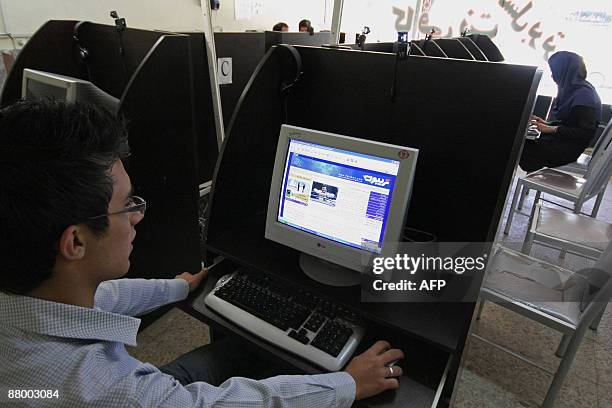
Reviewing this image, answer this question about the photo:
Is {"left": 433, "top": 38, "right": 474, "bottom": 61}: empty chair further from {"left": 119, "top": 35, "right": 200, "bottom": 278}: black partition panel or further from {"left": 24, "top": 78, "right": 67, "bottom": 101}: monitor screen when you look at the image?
{"left": 24, "top": 78, "right": 67, "bottom": 101}: monitor screen

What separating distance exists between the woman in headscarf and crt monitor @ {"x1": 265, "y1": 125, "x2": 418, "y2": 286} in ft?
7.92

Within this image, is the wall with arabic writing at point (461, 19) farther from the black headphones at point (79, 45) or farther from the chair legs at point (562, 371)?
the chair legs at point (562, 371)

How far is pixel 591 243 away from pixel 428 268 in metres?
1.24

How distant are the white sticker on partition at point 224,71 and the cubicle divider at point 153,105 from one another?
0.21m

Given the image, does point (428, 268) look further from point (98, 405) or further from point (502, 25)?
point (502, 25)

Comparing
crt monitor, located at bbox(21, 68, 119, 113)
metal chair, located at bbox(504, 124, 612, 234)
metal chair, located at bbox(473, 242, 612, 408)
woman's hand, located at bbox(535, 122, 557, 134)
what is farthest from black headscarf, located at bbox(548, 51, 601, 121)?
crt monitor, located at bbox(21, 68, 119, 113)

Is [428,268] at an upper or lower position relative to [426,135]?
lower

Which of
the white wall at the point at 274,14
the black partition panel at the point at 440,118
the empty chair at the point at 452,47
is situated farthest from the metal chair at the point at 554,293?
the white wall at the point at 274,14

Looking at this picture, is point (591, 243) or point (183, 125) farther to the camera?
point (591, 243)

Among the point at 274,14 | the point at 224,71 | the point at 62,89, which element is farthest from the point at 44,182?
the point at 274,14

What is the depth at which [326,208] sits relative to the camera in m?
1.03

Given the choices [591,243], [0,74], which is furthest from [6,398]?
[0,74]

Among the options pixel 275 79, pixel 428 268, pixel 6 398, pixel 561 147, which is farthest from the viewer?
pixel 561 147

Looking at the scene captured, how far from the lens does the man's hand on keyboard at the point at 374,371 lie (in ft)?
2.69
